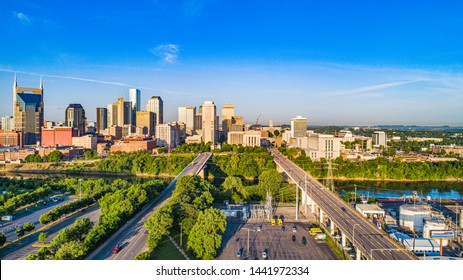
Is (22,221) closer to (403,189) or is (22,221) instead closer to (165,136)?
(403,189)

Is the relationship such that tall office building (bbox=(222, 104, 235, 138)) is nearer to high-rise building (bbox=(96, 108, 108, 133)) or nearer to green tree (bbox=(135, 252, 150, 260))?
high-rise building (bbox=(96, 108, 108, 133))

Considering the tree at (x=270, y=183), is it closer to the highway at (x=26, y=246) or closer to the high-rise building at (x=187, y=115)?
the highway at (x=26, y=246)

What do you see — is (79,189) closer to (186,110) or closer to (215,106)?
(215,106)

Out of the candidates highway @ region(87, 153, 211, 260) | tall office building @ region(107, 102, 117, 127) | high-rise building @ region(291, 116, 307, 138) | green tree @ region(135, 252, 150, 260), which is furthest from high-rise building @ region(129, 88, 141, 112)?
green tree @ region(135, 252, 150, 260)

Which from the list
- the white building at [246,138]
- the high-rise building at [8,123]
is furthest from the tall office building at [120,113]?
the white building at [246,138]

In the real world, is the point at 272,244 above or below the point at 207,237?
below

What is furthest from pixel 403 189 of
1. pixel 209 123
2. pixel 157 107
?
pixel 157 107
